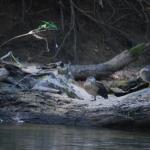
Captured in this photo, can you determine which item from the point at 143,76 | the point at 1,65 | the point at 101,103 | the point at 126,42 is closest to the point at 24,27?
the point at 126,42

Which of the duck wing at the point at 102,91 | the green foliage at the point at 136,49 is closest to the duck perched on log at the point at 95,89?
the duck wing at the point at 102,91

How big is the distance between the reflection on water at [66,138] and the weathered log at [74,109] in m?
0.16

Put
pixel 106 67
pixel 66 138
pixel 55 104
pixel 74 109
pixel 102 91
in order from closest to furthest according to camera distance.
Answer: pixel 66 138
pixel 74 109
pixel 55 104
pixel 102 91
pixel 106 67

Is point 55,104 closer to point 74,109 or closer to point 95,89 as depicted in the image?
point 74,109

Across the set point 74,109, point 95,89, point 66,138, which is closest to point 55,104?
point 74,109

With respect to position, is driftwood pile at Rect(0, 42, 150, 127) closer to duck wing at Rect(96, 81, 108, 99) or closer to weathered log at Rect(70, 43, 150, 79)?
duck wing at Rect(96, 81, 108, 99)

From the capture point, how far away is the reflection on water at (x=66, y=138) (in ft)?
32.8

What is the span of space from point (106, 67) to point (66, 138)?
6.97 meters

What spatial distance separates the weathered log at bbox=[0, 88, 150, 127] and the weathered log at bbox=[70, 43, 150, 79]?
5.11 m

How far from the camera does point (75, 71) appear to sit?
17.2 metres

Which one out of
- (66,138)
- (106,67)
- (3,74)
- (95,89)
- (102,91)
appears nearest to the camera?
(66,138)

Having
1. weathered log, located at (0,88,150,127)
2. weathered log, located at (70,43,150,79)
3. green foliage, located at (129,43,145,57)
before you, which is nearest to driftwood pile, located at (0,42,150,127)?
weathered log, located at (0,88,150,127)

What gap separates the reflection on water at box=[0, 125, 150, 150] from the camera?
999cm

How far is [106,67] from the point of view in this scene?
1762 cm
